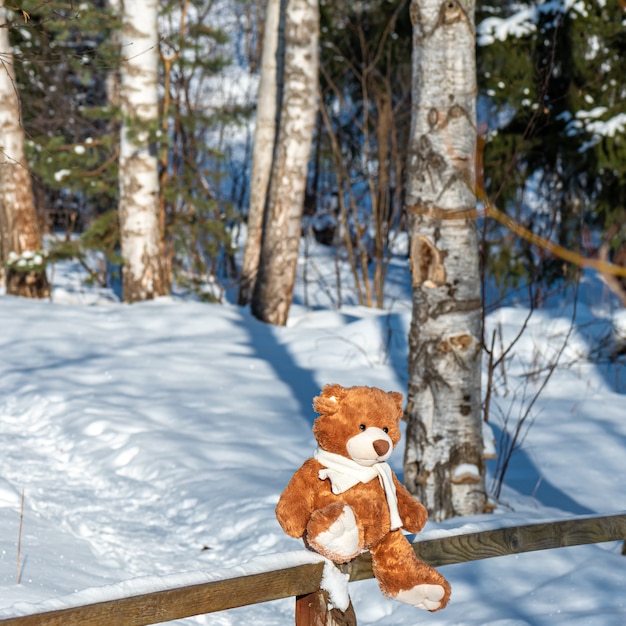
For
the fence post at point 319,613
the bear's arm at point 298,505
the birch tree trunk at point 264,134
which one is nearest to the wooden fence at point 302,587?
the fence post at point 319,613

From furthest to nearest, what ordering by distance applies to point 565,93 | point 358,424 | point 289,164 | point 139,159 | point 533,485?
point 139,159
point 565,93
point 289,164
point 533,485
point 358,424

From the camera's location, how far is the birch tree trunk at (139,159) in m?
9.00

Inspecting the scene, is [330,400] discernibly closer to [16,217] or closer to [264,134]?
[264,134]

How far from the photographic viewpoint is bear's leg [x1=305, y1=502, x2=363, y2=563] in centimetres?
207

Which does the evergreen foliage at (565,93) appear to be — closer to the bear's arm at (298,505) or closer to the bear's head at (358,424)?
the bear's head at (358,424)

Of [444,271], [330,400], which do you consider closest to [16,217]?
[444,271]

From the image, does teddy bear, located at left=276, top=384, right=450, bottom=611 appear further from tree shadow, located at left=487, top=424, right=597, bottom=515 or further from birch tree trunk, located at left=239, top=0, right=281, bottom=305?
birch tree trunk, located at left=239, top=0, right=281, bottom=305

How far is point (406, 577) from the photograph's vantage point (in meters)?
2.15

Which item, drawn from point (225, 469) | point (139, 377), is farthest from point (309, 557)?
point (139, 377)

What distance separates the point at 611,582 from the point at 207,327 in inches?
239

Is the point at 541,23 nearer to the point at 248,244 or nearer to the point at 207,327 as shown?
the point at 248,244

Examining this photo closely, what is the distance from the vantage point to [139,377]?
278 inches

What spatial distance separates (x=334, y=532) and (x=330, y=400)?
0.36m

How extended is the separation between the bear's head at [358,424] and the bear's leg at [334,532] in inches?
6.1
